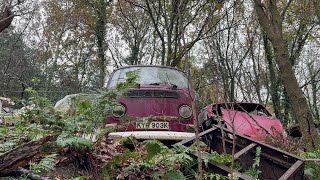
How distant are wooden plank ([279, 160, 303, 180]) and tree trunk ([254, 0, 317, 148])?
2.13 metres

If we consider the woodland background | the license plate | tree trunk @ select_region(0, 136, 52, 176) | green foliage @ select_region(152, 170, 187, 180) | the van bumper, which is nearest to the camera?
tree trunk @ select_region(0, 136, 52, 176)

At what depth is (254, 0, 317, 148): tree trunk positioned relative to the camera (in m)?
6.26

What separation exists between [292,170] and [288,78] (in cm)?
364

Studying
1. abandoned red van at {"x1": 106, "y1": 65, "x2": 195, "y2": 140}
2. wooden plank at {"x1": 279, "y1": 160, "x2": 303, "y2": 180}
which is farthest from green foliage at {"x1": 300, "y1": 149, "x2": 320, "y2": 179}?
abandoned red van at {"x1": 106, "y1": 65, "x2": 195, "y2": 140}

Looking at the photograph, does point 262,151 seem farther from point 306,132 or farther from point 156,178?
point 306,132

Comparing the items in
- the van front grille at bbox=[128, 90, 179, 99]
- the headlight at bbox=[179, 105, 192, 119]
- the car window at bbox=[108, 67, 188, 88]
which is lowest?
the headlight at bbox=[179, 105, 192, 119]

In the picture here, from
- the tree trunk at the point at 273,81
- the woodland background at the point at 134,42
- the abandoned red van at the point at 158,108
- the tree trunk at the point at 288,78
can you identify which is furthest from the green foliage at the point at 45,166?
the tree trunk at the point at 273,81

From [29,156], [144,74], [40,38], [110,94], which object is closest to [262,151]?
[110,94]

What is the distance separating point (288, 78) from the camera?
22.1 feet

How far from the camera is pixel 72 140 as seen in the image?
132 inches

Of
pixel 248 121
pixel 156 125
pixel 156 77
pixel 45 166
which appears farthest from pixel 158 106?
pixel 45 166

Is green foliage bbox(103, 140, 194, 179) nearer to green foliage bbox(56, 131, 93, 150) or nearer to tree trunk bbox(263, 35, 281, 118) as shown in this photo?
green foliage bbox(56, 131, 93, 150)

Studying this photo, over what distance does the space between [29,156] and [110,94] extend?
1.27 metres

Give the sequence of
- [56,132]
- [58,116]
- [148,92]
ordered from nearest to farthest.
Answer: [56,132]
[58,116]
[148,92]
